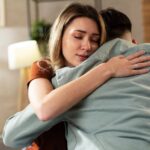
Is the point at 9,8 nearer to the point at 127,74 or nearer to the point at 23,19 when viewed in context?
the point at 23,19

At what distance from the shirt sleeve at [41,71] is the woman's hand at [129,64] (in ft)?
0.81

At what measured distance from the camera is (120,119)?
0.80m

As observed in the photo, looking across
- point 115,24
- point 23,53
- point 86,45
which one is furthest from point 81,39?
point 23,53

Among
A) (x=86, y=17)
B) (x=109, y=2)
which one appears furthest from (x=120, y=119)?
(x=109, y=2)

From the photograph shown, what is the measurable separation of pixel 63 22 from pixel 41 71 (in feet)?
0.65

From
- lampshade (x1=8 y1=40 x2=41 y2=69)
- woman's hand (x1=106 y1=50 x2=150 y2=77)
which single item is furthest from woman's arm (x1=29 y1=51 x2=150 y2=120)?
lampshade (x1=8 y1=40 x2=41 y2=69)

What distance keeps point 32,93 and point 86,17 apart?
13.0 inches

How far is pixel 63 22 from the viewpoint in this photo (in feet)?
3.56

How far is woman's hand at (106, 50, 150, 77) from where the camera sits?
87 cm

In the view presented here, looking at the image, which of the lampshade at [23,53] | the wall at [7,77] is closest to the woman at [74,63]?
the lampshade at [23,53]

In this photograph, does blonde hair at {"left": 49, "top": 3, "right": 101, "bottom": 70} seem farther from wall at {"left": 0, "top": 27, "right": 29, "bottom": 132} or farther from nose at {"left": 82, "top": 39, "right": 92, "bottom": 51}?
wall at {"left": 0, "top": 27, "right": 29, "bottom": 132}

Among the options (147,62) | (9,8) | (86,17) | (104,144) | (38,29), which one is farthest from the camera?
(9,8)

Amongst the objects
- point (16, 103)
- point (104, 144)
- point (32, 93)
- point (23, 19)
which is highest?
point (23, 19)

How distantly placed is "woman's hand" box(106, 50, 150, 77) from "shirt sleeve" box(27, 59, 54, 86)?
248mm
